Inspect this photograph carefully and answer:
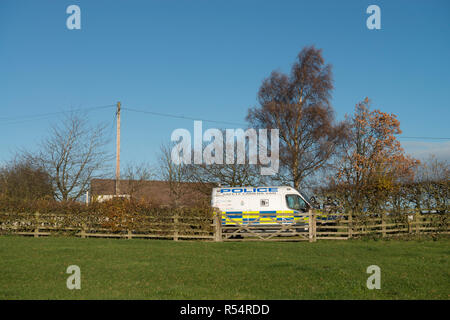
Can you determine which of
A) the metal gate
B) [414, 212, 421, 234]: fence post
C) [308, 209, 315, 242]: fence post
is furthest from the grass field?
the metal gate

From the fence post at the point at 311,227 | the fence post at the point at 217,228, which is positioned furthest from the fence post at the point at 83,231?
the fence post at the point at 311,227

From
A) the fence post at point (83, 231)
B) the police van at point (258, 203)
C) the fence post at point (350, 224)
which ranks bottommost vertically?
the fence post at point (83, 231)

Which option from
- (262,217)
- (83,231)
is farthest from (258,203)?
(83,231)

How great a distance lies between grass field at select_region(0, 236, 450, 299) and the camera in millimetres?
7688

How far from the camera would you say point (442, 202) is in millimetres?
20609

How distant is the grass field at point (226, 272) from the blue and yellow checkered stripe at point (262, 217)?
429 cm

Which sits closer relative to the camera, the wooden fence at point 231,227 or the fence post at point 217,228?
the wooden fence at point 231,227

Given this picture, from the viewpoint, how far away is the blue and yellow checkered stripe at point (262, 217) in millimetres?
20438

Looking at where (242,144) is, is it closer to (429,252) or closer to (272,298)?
(429,252)

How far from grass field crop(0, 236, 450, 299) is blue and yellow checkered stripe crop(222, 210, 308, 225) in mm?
4294

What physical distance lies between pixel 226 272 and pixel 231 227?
395 inches

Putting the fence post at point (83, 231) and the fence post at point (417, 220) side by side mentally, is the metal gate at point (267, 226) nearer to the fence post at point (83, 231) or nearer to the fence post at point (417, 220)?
the fence post at point (417, 220)

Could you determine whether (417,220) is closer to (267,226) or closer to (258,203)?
(267,226)
